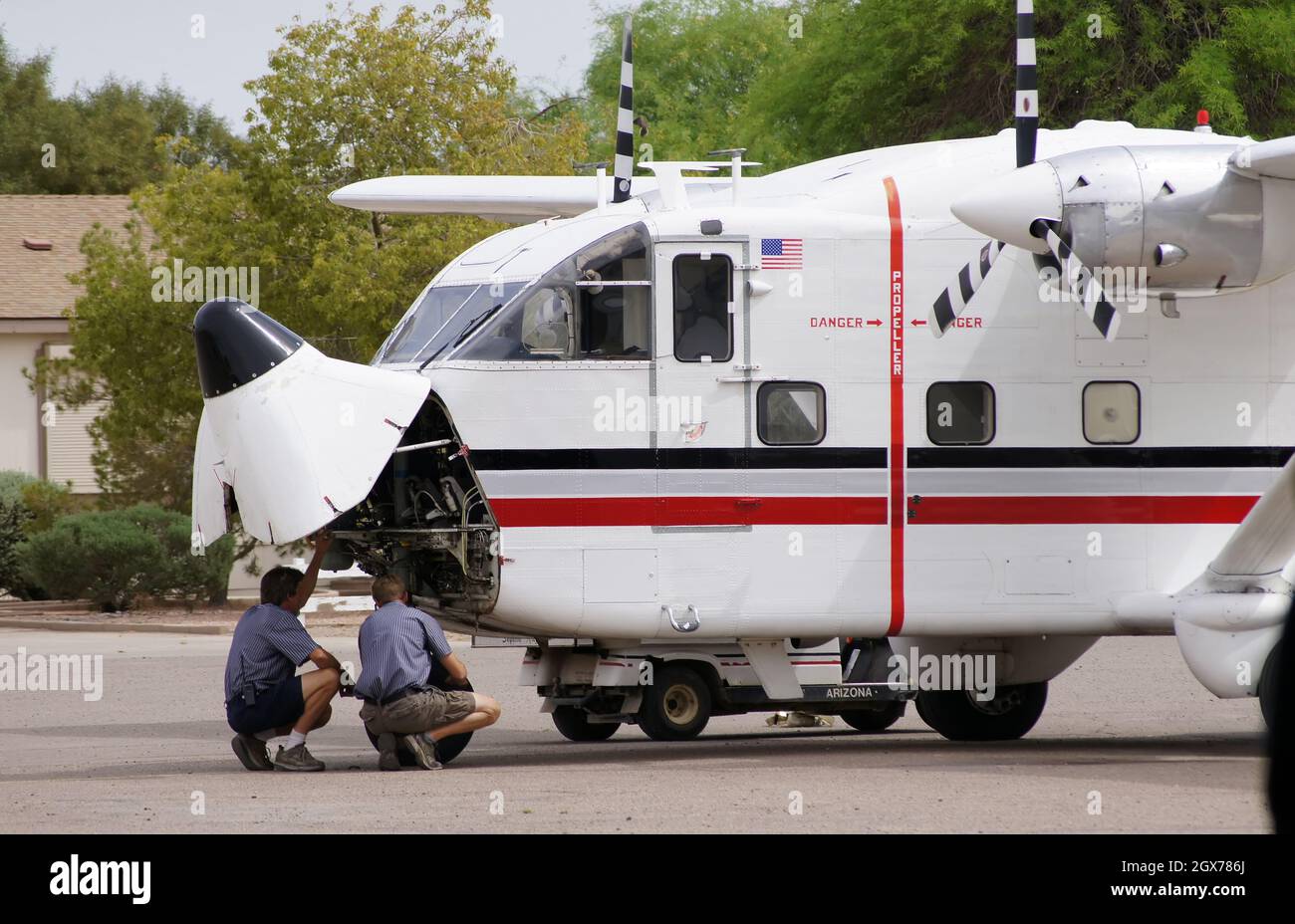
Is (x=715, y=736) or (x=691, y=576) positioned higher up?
(x=691, y=576)

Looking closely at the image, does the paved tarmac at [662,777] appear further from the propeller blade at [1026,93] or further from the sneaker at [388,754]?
Answer: the propeller blade at [1026,93]

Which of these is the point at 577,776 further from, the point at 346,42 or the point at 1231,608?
the point at 346,42

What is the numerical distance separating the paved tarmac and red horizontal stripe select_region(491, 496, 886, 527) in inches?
66.5

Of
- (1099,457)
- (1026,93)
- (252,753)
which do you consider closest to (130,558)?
(252,753)

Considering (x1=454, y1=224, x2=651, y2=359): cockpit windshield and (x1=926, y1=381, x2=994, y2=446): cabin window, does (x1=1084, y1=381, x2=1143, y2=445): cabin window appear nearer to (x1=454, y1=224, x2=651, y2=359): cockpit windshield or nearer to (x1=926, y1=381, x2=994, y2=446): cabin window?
(x1=926, y1=381, x2=994, y2=446): cabin window

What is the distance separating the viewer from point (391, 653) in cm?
1160

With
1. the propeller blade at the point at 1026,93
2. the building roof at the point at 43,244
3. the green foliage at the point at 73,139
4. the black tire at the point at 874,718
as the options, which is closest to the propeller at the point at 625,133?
the propeller blade at the point at 1026,93

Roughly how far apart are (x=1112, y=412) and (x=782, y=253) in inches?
105

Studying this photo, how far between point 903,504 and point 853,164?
9.22ft

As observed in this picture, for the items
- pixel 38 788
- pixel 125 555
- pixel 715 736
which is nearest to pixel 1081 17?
pixel 715 736

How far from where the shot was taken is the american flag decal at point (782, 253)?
40.8 ft

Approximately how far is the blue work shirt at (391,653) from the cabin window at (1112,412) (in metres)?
5.01

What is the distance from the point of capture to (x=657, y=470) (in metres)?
12.2
